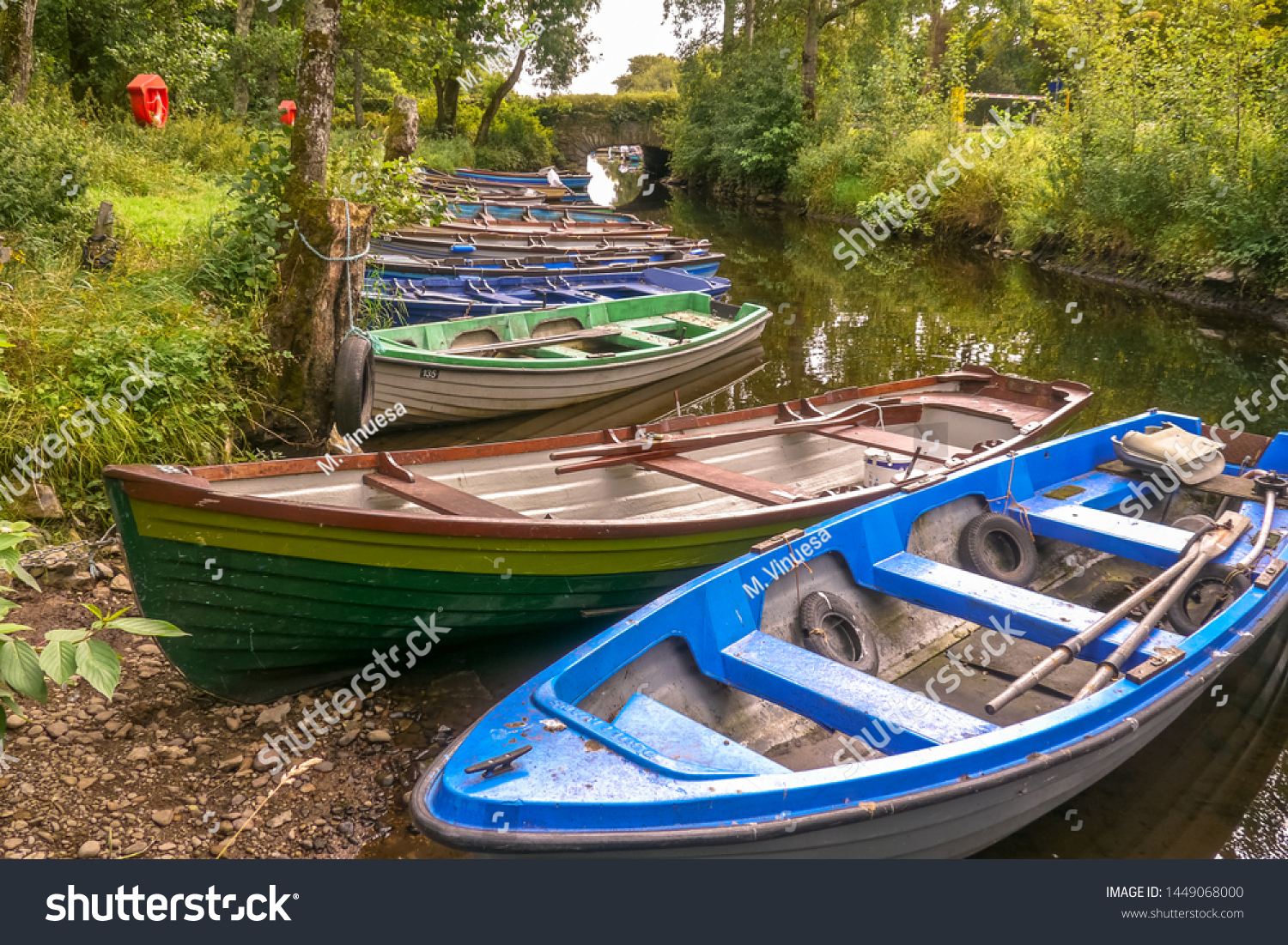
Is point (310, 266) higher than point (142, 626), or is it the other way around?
point (310, 266)

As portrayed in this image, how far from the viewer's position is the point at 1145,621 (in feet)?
12.3

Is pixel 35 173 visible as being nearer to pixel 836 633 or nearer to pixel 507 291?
pixel 507 291

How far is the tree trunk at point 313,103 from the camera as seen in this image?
21.8 feet

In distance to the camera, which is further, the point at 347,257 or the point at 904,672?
the point at 347,257

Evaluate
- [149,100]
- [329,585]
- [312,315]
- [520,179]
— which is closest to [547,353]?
[312,315]

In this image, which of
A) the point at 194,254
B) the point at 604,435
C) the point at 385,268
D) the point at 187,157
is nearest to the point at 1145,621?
A: the point at 604,435

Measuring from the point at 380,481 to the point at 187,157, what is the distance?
47.7 ft

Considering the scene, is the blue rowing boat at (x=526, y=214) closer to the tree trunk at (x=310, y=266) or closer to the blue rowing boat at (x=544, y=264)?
the blue rowing boat at (x=544, y=264)

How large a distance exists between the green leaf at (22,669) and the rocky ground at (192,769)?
1523 millimetres

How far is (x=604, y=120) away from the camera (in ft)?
151

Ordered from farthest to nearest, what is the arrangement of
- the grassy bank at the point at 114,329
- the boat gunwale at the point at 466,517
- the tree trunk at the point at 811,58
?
the tree trunk at the point at 811,58, the grassy bank at the point at 114,329, the boat gunwale at the point at 466,517

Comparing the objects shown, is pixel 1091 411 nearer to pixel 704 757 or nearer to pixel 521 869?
pixel 704 757

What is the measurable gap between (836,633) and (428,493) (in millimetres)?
2070

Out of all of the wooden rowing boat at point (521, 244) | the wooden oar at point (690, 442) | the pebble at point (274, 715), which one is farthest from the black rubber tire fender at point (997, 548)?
the wooden rowing boat at point (521, 244)
